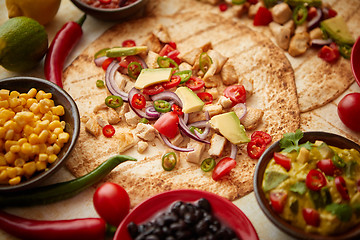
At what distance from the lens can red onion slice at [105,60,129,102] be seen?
4.86m

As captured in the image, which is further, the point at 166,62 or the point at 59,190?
the point at 166,62

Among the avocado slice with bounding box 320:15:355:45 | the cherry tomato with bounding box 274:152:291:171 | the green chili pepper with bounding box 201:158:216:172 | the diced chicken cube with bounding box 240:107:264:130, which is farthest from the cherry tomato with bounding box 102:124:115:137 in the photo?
the avocado slice with bounding box 320:15:355:45

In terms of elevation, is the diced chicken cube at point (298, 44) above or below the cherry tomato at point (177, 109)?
above

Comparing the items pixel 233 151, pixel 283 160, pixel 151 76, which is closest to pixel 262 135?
pixel 233 151

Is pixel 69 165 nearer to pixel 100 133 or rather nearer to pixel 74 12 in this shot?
pixel 100 133

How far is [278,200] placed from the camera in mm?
3404

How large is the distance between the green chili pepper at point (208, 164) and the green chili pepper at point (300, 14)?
2.67 m

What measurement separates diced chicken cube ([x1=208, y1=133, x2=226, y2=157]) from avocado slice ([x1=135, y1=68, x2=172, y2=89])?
3.33 feet

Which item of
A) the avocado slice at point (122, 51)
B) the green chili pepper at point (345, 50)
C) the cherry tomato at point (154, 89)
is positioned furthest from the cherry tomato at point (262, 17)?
the cherry tomato at point (154, 89)

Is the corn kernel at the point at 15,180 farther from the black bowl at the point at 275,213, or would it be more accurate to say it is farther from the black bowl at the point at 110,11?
the black bowl at the point at 110,11

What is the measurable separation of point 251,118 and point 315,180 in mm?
1300

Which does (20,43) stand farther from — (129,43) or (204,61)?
(204,61)

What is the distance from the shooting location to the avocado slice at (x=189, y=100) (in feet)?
14.7

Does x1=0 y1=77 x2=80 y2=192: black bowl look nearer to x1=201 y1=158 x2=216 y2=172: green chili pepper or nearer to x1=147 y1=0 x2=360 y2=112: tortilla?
x1=201 y1=158 x2=216 y2=172: green chili pepper
